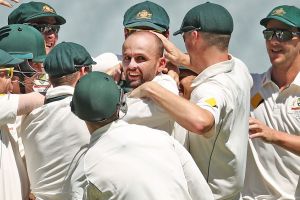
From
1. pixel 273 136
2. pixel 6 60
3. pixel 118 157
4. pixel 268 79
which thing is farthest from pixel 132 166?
pixel 268 79

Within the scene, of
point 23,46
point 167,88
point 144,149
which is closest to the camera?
point 144,149

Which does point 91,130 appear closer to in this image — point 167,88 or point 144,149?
point 144,149

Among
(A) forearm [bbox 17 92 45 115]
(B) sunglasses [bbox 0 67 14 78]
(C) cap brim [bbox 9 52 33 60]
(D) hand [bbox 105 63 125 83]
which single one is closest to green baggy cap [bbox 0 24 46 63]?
(C) cap brim [bbox 9 52 33 60]

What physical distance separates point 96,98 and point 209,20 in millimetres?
1662

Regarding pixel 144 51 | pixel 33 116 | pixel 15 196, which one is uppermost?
pixel 144 51

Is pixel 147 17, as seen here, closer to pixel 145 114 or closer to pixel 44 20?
pixel 44 20

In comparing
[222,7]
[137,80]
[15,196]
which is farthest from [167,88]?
[15,196]

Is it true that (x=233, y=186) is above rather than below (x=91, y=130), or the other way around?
below

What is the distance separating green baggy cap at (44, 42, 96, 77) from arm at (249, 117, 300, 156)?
145 cm

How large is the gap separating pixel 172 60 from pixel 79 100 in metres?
1.75

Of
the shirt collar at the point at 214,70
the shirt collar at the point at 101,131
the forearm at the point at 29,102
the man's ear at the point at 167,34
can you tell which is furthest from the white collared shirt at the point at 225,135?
the man's ear at the point at 167,34

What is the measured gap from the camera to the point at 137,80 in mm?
9523

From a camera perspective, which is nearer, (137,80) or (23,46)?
(137,80)

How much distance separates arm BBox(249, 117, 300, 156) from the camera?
984cm
